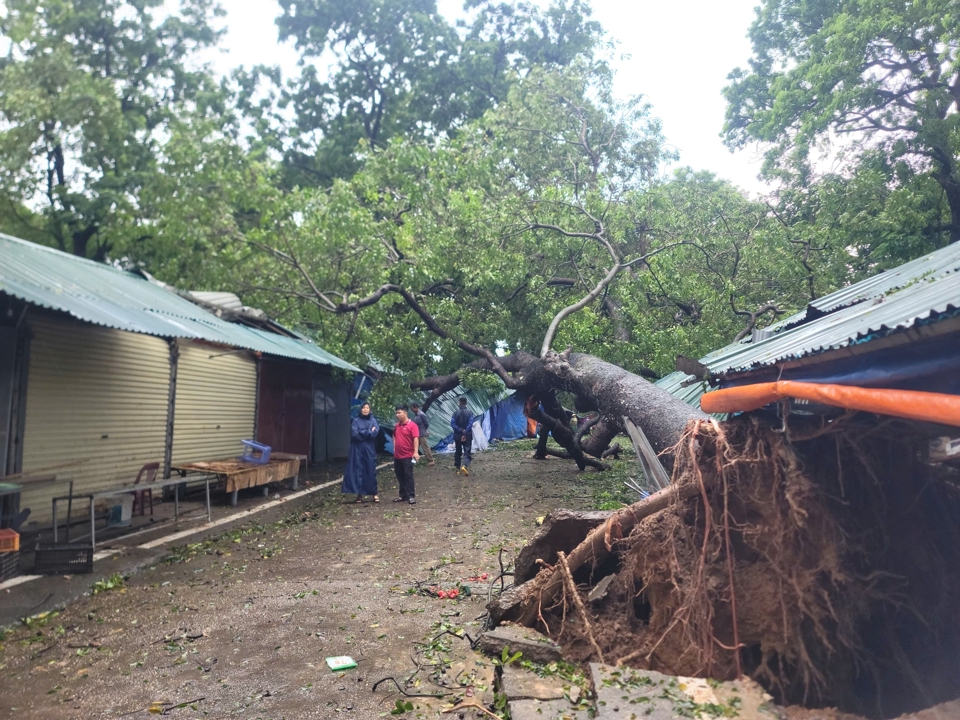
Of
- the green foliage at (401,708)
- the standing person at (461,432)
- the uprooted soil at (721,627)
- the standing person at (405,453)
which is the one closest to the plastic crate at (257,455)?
the standing person at (405,453)

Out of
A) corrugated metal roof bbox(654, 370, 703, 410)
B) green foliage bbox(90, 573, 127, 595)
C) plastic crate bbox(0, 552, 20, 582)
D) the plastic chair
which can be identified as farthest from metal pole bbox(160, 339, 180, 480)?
corrugated metal roof bbox(654, 370, 703, 410)

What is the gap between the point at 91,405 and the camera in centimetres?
928

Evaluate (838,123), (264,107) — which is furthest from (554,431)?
(264,107)

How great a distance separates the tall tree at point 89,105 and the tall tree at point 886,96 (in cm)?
1662

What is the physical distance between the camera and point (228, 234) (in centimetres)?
1652

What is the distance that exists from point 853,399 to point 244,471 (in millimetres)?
9276

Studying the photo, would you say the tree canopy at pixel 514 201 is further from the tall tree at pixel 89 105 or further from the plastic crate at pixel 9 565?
the plastic crate at pixel 9 565

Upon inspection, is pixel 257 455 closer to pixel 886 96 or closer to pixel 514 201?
pixel 514 201

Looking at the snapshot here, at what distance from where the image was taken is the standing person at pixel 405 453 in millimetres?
10953

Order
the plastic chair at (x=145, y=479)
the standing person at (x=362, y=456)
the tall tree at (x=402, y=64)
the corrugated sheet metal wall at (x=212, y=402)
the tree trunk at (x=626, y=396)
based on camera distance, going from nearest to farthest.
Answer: the tree trunk at (x=626, y=396) < the plastic chair at (x=145, y=479) < the standing person at (x=362, y=456) < the corrugated sheet metal wall at (x=212, y=402) < the tall tree at (x=402, y=64)

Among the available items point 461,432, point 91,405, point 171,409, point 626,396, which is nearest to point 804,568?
point 626,396

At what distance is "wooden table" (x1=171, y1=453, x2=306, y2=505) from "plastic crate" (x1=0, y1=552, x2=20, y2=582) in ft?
11.8

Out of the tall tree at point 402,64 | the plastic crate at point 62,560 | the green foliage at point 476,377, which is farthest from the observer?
the tall tree at point 402,64

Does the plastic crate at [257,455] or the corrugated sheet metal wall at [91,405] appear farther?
the plastic crate at [257,455]
